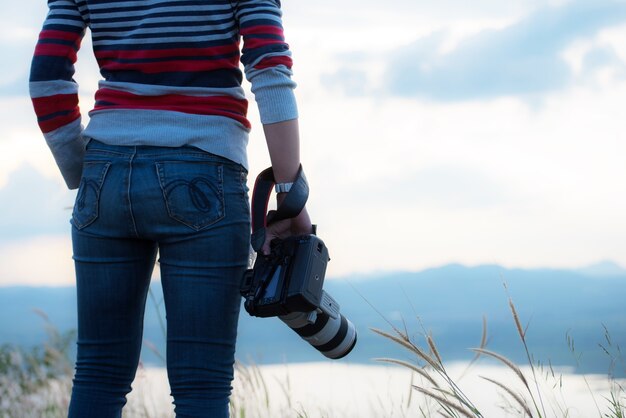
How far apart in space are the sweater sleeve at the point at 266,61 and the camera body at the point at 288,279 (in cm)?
39

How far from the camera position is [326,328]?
102 inches

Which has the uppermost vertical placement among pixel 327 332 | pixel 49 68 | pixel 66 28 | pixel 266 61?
pixel 66 28

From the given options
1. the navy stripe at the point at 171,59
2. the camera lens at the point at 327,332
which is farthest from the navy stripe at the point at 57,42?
the camera lens at the point at 327,332

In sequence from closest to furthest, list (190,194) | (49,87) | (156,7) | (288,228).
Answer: (190,194), (156,7), (288,228), (49,87)

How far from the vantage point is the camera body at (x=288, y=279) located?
2.29 m

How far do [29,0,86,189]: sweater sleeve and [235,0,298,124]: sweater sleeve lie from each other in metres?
0.61

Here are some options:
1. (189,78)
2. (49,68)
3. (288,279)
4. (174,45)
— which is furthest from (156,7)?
(288,279)

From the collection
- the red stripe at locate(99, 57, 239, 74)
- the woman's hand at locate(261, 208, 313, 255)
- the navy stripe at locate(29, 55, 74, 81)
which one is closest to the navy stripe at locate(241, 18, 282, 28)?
the red stripe at locate(99, 57, 239, 74)

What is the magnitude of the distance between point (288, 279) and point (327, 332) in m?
0.36

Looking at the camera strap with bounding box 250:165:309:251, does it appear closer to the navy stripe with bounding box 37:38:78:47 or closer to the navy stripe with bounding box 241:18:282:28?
the navy stripe with bounding box 241:18:282:28

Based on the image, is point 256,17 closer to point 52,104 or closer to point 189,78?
point 189,78

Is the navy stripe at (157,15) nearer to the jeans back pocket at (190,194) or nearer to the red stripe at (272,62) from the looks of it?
the red stripe at (272,62)

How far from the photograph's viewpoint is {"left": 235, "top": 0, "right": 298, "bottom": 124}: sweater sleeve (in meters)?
2.23

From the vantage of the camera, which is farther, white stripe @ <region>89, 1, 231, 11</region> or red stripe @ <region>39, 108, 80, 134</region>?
red stripe @ <region>39, 108, 80, 134</region>
